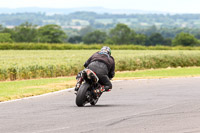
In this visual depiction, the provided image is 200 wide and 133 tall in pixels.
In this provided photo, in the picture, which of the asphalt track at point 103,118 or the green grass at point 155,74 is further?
the green grass at point 155,74

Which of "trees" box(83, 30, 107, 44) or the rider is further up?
the rider

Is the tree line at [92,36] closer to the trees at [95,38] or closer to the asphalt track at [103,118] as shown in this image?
the trees at [95,38]

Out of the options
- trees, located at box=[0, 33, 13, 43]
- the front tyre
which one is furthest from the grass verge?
trees, located at box=[0, 33, 13, 43]

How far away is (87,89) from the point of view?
38.7 feet

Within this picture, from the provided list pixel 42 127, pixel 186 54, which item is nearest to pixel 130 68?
pixel 186 54

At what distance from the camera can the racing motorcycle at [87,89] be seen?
11.6 m

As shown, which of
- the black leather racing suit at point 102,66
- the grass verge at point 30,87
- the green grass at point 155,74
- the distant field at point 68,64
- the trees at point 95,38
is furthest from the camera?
the trees at point 95,38

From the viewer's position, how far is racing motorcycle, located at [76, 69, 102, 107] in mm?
11570

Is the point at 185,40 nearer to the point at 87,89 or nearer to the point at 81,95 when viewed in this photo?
the point at 87,89

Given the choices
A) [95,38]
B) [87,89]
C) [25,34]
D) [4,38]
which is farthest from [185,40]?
[87,89]

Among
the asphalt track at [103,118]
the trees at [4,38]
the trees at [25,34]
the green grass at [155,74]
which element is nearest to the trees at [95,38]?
the trees at [25,34]

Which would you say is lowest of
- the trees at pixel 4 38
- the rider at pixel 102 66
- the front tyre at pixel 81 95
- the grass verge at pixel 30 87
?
the trees at pixel 4 38

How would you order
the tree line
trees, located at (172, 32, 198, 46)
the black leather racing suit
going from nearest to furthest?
the black leather racing suit, trees, located at (172, 32, 198, 46), the tree line

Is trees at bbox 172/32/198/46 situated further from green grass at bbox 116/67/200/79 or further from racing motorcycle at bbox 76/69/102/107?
racing motorcycle at bbox 76/69/102/107
